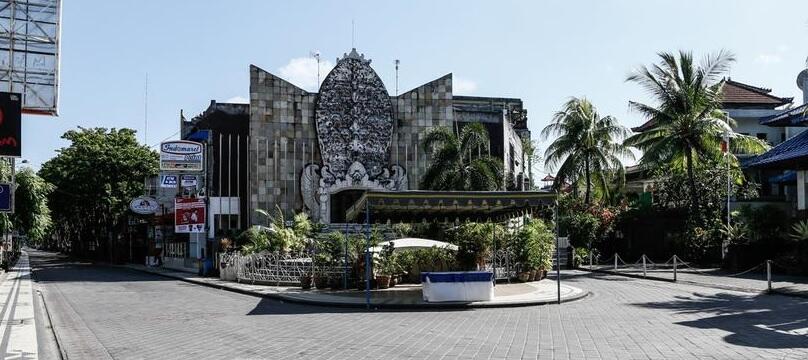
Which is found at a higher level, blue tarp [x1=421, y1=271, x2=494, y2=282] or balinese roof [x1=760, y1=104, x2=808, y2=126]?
balinese roof [x1=760, y1=104, x2=808, y2=126]

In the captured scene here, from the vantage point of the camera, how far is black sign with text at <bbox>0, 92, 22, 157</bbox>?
1916 cm

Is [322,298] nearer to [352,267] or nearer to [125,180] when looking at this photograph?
[352,267]

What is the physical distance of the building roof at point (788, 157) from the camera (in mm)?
30625

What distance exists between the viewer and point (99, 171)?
5722 cm

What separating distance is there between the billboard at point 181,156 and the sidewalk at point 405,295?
53.5 feet

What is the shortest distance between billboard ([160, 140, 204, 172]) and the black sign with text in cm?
2225

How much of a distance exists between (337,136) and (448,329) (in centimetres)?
3116

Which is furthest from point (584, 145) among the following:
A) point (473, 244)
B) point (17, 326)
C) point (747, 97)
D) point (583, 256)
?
point (17, 326)

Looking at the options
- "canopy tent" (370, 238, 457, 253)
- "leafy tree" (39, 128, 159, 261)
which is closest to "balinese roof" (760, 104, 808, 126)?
"canopy tent" (370, 238, 457, 253)

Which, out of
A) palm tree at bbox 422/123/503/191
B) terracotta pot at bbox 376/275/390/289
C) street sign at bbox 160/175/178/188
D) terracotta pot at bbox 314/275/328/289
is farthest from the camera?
street sign at bbox 160/175/178/188

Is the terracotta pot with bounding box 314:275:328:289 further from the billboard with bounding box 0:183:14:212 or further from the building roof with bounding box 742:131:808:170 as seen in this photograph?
the building roof with bounding box 742:131:808:170

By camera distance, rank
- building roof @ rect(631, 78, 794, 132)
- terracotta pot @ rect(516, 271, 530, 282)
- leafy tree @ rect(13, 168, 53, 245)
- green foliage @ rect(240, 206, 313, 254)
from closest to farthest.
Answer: terracotta pot @ rect(516, 271, 530, 282)
green foliage @ rect(240, 206, 313, 254)
leafy tree @ rect(13, 168, 53, 245)
building roof @ rect(631, 78, 794, 132)

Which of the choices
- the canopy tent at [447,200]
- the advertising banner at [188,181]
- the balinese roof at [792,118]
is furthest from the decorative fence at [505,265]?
the advertising banner at [188,181]

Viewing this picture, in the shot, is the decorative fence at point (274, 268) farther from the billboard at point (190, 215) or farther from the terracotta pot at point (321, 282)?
the billboard at point (190, 215)
